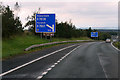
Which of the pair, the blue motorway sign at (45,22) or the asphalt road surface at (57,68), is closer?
the asphalt road surface at (57,68)

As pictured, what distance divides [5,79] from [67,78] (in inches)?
93.8

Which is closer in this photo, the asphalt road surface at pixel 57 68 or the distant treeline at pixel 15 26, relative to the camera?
the asphalt road surface at pixel 57 68

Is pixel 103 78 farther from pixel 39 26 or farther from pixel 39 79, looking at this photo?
pixel 39 26

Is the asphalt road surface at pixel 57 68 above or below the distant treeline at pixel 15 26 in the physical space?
below

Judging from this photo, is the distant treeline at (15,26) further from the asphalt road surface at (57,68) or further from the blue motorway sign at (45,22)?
the asphalt road surface at (57,68)

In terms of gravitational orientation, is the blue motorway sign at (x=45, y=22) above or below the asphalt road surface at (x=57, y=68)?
above

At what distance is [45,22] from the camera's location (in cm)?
3322

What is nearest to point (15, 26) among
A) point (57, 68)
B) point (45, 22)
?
point (45, 22)

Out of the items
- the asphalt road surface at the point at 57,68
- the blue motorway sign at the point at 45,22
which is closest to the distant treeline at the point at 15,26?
the blue motorway sign at the point at 45,22

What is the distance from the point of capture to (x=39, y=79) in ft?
28.2

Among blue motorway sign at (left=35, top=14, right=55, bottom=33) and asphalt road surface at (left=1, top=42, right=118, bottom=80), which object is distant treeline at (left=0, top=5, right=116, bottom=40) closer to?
blue motorway sign at (left=35, top=14, right=55, bottom=33)

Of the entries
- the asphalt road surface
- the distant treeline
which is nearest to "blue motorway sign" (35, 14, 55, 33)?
the distant treeline

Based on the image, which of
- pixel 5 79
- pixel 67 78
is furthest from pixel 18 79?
pixel 67 78

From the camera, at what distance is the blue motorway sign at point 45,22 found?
32.9 m
